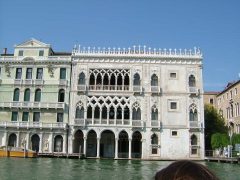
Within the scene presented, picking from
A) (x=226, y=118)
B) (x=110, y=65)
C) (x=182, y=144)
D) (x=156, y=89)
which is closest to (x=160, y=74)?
(x=156, y=89)

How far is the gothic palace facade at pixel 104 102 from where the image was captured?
3384 cm

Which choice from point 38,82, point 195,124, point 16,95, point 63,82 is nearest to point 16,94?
point 16,95

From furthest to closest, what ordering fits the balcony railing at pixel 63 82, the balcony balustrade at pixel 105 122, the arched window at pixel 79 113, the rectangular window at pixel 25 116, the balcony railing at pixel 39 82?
the balcony railing at pixel 39 82, the balcony railing at pixel 63 82, the rectangular window at pixel 25 116, the arched window at pixel 79 113, the balcony balustrade at pixel 105 122

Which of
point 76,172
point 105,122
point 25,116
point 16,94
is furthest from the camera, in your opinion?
point 16,94

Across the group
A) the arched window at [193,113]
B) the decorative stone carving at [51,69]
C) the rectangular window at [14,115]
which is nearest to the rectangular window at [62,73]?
the decorative stone carving at [51,69]

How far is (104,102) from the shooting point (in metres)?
34.4

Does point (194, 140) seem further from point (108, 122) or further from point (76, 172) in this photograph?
point (76, 172)

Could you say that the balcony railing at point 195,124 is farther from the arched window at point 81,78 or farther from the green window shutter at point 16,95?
the green window shutter at point 16,95

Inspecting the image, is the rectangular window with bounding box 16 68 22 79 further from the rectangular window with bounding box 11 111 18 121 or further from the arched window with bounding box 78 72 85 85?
the arched window with bounding box 78 72 85 85

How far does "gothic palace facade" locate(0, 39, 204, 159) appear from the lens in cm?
3384

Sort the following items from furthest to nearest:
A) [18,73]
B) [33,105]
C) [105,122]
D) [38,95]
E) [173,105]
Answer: [18,73] → [38,95] → [33,105] → [173,105] → [105,122]

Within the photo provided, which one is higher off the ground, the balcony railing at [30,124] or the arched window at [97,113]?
the arched window at [97,113]

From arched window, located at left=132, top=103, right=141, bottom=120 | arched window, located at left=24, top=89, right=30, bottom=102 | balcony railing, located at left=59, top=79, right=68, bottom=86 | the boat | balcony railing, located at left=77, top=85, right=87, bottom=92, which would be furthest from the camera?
arched window, located at left=24, top=89, right=30, bottom=102

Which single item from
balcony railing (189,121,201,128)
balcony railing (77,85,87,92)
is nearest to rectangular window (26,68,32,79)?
balcony railing (77,85,87,92)
